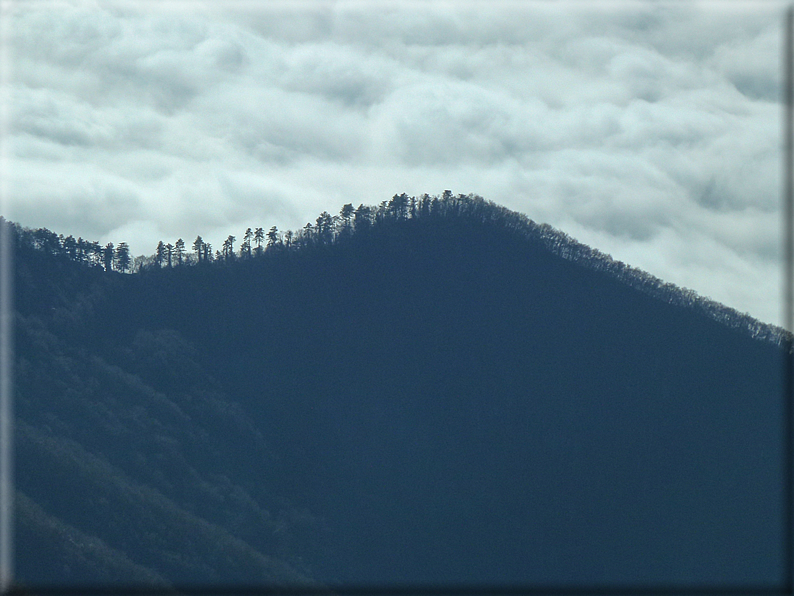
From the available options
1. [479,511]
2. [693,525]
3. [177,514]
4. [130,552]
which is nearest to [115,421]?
[177,514]

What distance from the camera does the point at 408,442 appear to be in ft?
623

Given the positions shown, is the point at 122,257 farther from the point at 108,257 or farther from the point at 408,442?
the point at 408,442

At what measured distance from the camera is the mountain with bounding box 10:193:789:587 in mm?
167125

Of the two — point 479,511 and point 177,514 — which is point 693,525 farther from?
point 177,514

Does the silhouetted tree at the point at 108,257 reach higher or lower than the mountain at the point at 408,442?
higher

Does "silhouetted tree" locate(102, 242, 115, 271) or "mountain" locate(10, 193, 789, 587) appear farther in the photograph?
"silhouetted tree" locate(102, 242, 115, 271)

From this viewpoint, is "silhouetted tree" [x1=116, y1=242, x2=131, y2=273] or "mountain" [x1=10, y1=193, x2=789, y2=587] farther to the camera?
"silhouetted tree" [x1=116, y1=242, x2=131, y2=273]

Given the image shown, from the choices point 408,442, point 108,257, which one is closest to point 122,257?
point 108,257

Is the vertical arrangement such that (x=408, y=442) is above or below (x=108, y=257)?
below

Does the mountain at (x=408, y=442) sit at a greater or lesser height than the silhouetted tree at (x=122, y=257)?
lesser

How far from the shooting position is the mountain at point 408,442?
167125 millimetres

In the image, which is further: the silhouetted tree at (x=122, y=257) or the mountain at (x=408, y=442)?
the silhouetted tree at (x=122, y=257)

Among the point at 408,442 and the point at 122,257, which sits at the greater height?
the point at 122,257

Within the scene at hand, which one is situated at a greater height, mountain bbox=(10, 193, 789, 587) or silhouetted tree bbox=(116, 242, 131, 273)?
silhouetted tree bbox=(116, 242, 131, 273)
